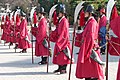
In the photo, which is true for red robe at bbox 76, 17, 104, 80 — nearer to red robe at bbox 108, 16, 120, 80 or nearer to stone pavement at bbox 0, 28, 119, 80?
red robe at bbox 108, 16, 120, 80

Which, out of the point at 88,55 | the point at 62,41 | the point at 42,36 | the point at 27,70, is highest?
the point at 42,36

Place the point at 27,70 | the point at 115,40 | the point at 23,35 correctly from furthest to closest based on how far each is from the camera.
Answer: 1. the point at 23,35
2. the point at 27,70
3. the point at 115,40

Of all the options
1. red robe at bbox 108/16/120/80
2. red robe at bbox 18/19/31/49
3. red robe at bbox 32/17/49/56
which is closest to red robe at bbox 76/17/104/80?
red robe at bbox 108/16/120/80

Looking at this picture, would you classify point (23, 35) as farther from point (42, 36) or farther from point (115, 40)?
point (115, 40)

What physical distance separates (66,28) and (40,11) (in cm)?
203

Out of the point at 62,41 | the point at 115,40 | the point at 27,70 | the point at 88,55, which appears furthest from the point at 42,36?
the point at 115,40

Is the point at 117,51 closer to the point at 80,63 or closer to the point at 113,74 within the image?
the point at 80,63

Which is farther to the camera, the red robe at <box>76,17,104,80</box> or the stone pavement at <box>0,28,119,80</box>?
the stone pavement at <box>0,28,119,80</box>

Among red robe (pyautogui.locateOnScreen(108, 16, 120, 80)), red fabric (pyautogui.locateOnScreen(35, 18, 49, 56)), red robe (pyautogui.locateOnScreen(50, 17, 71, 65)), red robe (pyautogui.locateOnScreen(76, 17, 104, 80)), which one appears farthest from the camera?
red fabric (pyautogui.locateOnScreen(35, 18, 49, 56))

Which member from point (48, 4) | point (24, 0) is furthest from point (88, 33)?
point (24, 0)

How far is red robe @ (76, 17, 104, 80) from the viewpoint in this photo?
281 inches

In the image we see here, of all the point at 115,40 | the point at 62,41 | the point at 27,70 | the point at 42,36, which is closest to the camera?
the point at 115,40

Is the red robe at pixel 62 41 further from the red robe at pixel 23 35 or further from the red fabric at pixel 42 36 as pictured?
the red robe at pixel 23 35

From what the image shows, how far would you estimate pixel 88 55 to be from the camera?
7176mm
